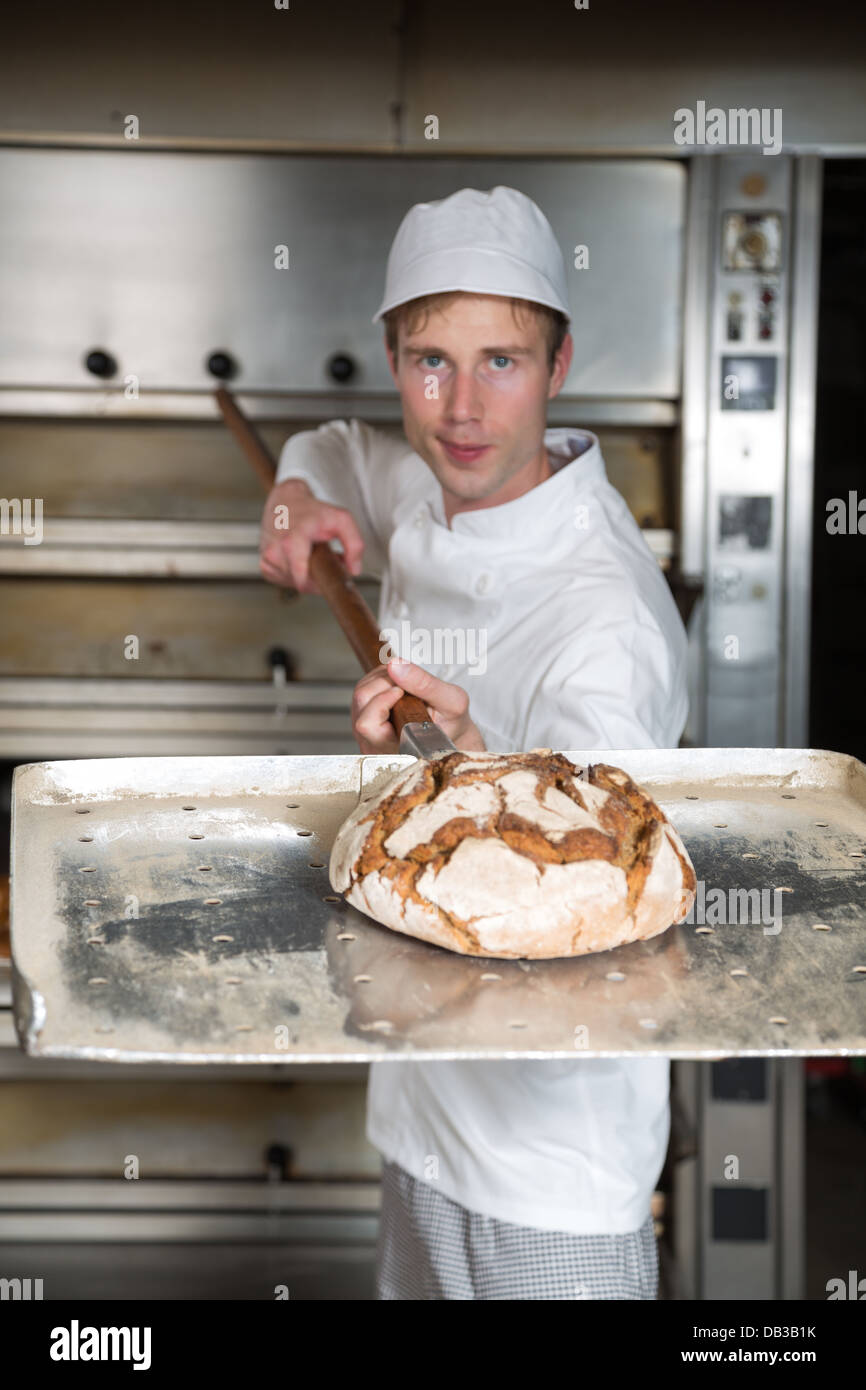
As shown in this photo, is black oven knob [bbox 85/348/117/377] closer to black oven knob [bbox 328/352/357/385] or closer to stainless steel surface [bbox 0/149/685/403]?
stainless steel surface [bbox 0/149/685/403]

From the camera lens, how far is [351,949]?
876 mm

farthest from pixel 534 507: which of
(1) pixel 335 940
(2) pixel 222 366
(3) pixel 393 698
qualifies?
(1) pixel 335 940

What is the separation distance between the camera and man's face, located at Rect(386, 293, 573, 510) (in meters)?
1.61

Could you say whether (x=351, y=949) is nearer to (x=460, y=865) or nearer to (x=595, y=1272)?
(x=460, y=865)

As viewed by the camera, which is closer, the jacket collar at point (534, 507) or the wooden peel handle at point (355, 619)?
the wooden peel handle at point (355, 619)

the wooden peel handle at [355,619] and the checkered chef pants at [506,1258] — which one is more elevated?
the wooden peel handle at [355,619]

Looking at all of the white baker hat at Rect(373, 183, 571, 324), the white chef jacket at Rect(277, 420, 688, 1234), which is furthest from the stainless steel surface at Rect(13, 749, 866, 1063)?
the white baker hat at Rect(373, 183, 571, 324)

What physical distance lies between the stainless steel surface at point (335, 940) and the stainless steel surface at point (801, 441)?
1094 mm

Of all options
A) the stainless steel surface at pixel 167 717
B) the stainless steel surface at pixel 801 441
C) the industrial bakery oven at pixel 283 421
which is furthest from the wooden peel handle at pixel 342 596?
the stainless steel surface at pixel 801 441

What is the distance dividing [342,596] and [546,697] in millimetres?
262

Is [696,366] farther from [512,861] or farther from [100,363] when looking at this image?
[512,861]

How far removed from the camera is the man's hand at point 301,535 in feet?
5.73

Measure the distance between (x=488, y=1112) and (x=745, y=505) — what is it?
47.4 inches

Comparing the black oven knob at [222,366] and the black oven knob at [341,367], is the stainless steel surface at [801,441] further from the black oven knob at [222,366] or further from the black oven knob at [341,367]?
the black oven knob at [222,366]
